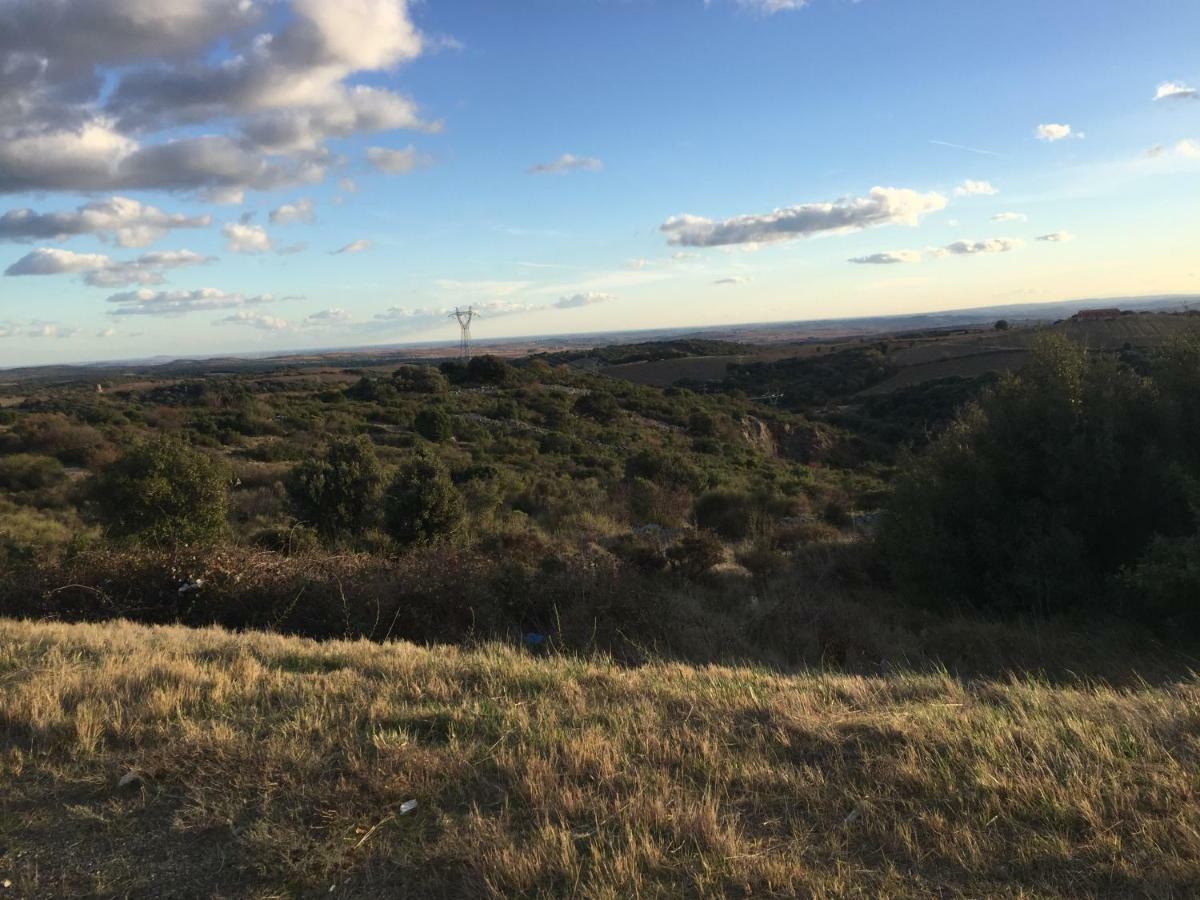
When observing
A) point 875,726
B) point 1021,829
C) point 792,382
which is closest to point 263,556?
point 875,726

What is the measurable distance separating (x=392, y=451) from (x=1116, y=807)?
25.9 metres

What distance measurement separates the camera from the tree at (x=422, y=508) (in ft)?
45.8

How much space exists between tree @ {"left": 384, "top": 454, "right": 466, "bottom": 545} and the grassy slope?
871 centimetres

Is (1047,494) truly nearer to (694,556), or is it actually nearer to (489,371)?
(694,556)

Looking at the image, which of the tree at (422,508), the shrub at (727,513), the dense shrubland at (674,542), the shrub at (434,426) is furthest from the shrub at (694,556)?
Answer: the shrub at (434,426)

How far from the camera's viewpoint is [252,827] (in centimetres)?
316

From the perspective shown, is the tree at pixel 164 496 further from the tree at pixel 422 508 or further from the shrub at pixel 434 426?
the shrub at pixel 434 426

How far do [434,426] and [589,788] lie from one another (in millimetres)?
29385

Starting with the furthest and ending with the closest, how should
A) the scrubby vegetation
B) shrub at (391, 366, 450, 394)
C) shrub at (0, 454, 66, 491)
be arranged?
shrub at (391, 366, 450, 394)
shrub at (0, 454, 66, 491)
the scrubby vegetation

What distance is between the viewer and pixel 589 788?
11.4ft

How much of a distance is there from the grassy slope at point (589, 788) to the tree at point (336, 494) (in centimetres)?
992

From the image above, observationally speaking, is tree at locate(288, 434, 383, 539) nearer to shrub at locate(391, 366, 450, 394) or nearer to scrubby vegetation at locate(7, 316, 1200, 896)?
scrubby vegetation at locate(7, 316, 1200, 896)

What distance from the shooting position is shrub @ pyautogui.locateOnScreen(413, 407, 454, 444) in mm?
31500

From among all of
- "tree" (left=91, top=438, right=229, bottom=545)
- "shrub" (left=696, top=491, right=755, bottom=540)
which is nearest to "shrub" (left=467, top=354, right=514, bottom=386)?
"shrub" (left=696, top=491, right=755, bottom=540)
